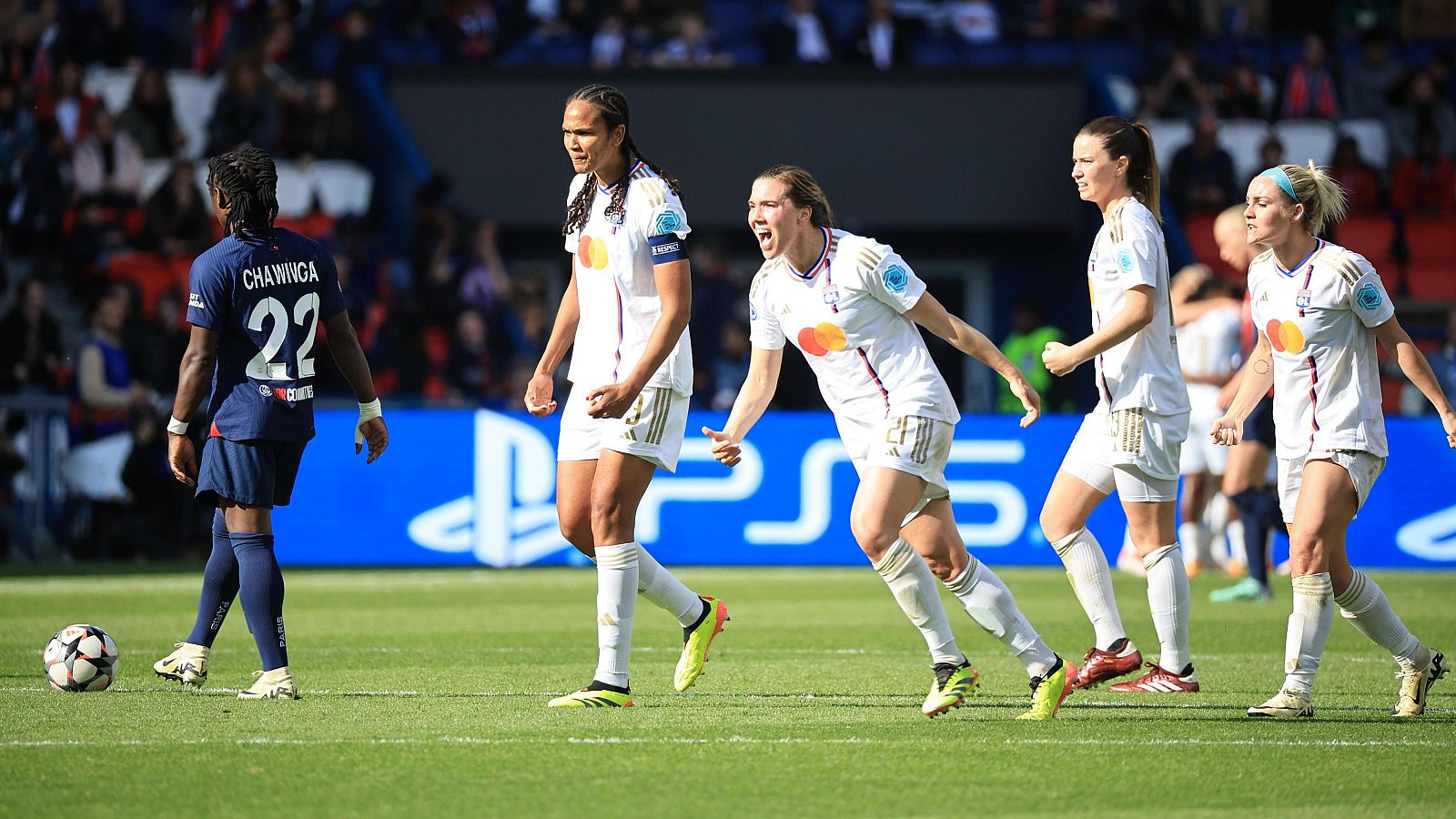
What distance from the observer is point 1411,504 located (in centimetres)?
1468

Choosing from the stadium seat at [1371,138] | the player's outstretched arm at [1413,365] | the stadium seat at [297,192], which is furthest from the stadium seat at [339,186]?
the player's outstretched arm at [1413,365]

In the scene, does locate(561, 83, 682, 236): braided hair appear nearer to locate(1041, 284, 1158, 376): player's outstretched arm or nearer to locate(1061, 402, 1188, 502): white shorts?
locate(1041, 284, 1158, 376): player's outstretched arm

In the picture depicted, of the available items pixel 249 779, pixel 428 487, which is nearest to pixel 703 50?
pixel 428 487

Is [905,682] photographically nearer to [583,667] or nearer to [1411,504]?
[583,667]

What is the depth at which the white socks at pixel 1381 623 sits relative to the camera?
261 inches

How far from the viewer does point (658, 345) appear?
6.38 m

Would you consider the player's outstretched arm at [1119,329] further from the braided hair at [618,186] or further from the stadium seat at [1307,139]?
the stadium seat at [1307,139]

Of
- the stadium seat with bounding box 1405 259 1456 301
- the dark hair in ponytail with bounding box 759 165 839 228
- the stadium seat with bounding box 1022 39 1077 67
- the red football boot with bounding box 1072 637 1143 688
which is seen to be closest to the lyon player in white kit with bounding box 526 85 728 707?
the dark hair in ponytail with bounding box 759 165 839 228

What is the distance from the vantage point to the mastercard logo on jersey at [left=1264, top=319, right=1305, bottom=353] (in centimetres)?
654

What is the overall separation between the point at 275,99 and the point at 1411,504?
459 inches

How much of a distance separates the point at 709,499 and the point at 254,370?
8254 millimetres

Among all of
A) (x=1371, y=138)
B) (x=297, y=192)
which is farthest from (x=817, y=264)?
(x=1371, y=138)

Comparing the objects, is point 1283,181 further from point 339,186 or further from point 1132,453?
point 339,186

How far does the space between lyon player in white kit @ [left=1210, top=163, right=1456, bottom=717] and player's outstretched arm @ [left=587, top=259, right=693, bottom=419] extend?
6.84 feet
